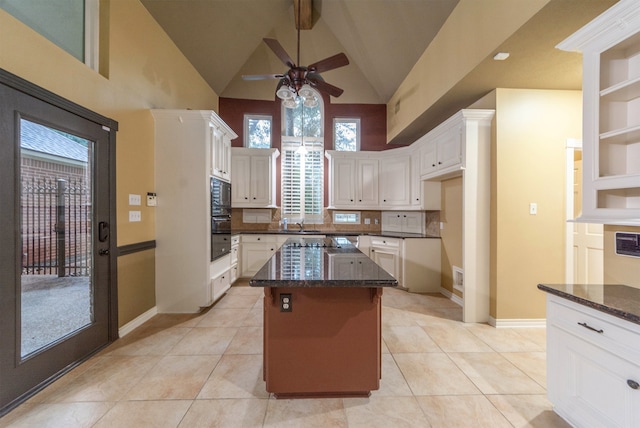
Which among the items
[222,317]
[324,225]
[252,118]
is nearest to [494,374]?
[222,317]

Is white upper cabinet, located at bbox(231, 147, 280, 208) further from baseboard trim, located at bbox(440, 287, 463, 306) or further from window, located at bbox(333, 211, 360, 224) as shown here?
baseboard trim, located at bbox(440, 287, 463, 306)

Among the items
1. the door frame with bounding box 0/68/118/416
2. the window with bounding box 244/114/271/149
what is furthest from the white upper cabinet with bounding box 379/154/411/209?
the door frame with bounding box 0/68/118/416

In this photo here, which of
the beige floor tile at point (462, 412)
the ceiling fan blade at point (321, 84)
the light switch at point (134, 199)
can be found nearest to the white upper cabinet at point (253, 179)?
the ceiling fan blade at point (321, 84)

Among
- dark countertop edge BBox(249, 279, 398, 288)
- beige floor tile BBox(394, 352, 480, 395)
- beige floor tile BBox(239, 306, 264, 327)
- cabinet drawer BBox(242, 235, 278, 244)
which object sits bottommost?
beige floor tile BBox(394, 352, 480, 395)

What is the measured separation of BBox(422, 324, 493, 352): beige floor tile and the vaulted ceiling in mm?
2716

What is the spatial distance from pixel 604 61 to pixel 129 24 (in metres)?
4.18

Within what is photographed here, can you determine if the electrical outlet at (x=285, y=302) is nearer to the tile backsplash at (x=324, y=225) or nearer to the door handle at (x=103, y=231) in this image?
the door handle at (x=103, y=231)

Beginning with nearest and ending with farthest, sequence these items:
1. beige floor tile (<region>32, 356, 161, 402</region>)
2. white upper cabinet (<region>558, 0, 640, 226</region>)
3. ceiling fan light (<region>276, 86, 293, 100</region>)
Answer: white upper cabinet (<region>558, 0, 640, 226</region>) < beige floor tile (<region>32, 356, 161, 402</region>) < ceiling fan light (<region>276, 86, 293, 100</region>)

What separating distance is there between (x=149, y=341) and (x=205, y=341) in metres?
0.56

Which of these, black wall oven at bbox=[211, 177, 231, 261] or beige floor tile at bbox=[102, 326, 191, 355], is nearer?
beige floor tile at bbox=[102, 326, 191, 355]

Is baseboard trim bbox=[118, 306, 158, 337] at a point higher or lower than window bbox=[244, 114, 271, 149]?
lower

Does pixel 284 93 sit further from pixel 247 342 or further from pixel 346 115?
pixel 346 115

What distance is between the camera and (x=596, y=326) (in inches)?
54.3

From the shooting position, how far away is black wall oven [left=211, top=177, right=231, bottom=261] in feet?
11.5
